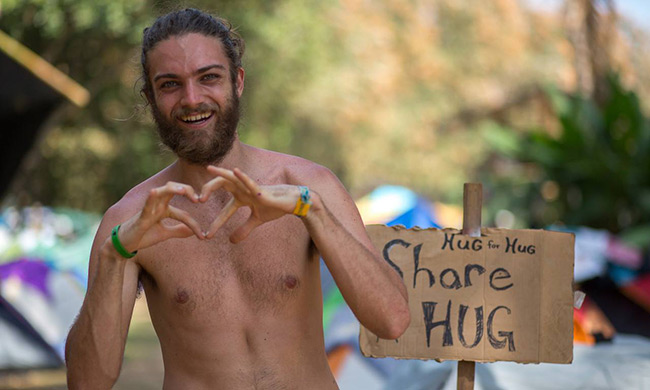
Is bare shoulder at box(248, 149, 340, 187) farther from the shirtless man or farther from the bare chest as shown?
the bare chest

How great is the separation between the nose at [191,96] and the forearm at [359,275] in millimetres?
455

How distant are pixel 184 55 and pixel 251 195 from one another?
58 centimetres

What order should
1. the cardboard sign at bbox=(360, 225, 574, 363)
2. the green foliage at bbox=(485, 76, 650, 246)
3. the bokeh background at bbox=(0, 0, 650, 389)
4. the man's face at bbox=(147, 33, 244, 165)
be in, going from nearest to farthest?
the man's face at bbox=(147, 33, 244, 165)
the cardboard sign at bbox=(360, 225, 574, 363)
the bokeh background at bbox=(0, 0, 650, 389)
the green foliage at bbox=(485, 76, 650, 246)

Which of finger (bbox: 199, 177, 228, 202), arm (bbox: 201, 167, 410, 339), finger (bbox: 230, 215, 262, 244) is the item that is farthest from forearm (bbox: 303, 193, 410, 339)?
finger (bbox: 199, 177, 228, 202)

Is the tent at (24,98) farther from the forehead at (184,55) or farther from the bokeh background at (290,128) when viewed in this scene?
the forehead at (184,55)

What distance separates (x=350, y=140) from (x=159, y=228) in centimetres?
2839

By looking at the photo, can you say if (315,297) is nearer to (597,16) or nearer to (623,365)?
(623,365)

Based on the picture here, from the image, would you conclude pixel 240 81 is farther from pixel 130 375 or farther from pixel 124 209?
pixel 130 375

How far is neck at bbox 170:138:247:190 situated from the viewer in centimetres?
→ 274

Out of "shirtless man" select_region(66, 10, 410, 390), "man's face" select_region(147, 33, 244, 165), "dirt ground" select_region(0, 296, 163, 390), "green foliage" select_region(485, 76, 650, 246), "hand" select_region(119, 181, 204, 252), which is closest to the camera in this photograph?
"hand" select_region(119, 181, 204, 252)

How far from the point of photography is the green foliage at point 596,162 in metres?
11.5

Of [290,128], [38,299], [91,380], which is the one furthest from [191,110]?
[290,128]

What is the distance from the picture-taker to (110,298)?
2.37 metres

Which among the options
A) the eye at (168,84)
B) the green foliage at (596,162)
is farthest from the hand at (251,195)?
the green foliage at (596,162)
